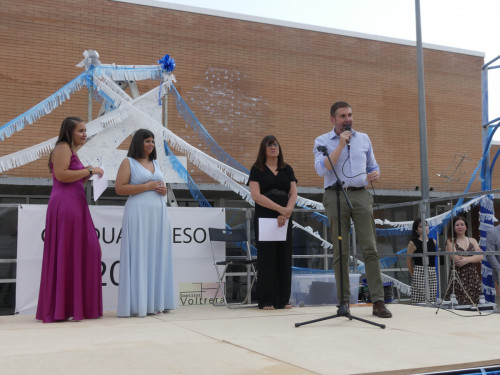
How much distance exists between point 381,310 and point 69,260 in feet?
9.70

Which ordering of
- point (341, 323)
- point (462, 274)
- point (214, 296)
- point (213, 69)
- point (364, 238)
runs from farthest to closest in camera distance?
1. point (213, 69)
2. point (462, 274)
3. point (214, 296)
4. point (364, 238)
5. point (341, 323)

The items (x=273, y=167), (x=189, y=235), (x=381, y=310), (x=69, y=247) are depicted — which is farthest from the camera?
(x=189, y=235)

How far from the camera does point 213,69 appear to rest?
15930mm

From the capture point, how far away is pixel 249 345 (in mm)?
3725

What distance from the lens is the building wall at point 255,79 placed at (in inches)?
561

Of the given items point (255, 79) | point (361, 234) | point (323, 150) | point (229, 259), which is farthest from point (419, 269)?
point (255, 79)

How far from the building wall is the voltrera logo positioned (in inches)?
306

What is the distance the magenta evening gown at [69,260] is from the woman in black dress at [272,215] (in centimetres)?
178

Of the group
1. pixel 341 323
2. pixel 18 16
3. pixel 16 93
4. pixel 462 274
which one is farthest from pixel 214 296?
pixel 18 16

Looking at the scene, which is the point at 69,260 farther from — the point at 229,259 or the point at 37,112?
the point at 37,112

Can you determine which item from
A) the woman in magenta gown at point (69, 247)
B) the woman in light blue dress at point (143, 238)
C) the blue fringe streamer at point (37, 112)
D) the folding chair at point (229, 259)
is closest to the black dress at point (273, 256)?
the folding chair at point (229, 259)

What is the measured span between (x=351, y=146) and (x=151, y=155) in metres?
2.12

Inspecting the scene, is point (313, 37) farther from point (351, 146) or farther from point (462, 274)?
point (351, 146)

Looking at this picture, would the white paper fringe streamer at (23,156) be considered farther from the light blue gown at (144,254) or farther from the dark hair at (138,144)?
the light blue gown at (144,254)
